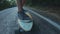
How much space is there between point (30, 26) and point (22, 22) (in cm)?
25

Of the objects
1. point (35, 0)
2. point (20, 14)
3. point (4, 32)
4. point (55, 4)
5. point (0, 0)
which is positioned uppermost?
point (20, 14)

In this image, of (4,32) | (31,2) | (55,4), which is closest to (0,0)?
(31,2)

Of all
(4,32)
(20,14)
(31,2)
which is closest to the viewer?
(20,14)

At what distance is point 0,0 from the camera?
26.6 metres

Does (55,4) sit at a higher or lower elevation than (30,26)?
lower

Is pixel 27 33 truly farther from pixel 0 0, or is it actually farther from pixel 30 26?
pixel 0 0

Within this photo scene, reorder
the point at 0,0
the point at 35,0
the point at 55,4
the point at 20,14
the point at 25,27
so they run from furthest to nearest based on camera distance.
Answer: the point at 0,0
the point at 35,0
the point at 55,4
the point at 20,14
the point at 25,27

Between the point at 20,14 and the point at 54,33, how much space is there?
120 centimetres

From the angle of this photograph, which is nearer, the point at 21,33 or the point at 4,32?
the point at 21,33

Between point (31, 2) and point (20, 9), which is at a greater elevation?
point (20, 9)

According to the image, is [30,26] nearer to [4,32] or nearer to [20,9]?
[20,9]

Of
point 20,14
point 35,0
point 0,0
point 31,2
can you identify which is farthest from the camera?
point 0,0

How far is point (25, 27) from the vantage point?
4.77 meters

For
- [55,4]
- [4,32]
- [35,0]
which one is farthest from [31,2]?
[4,32]
